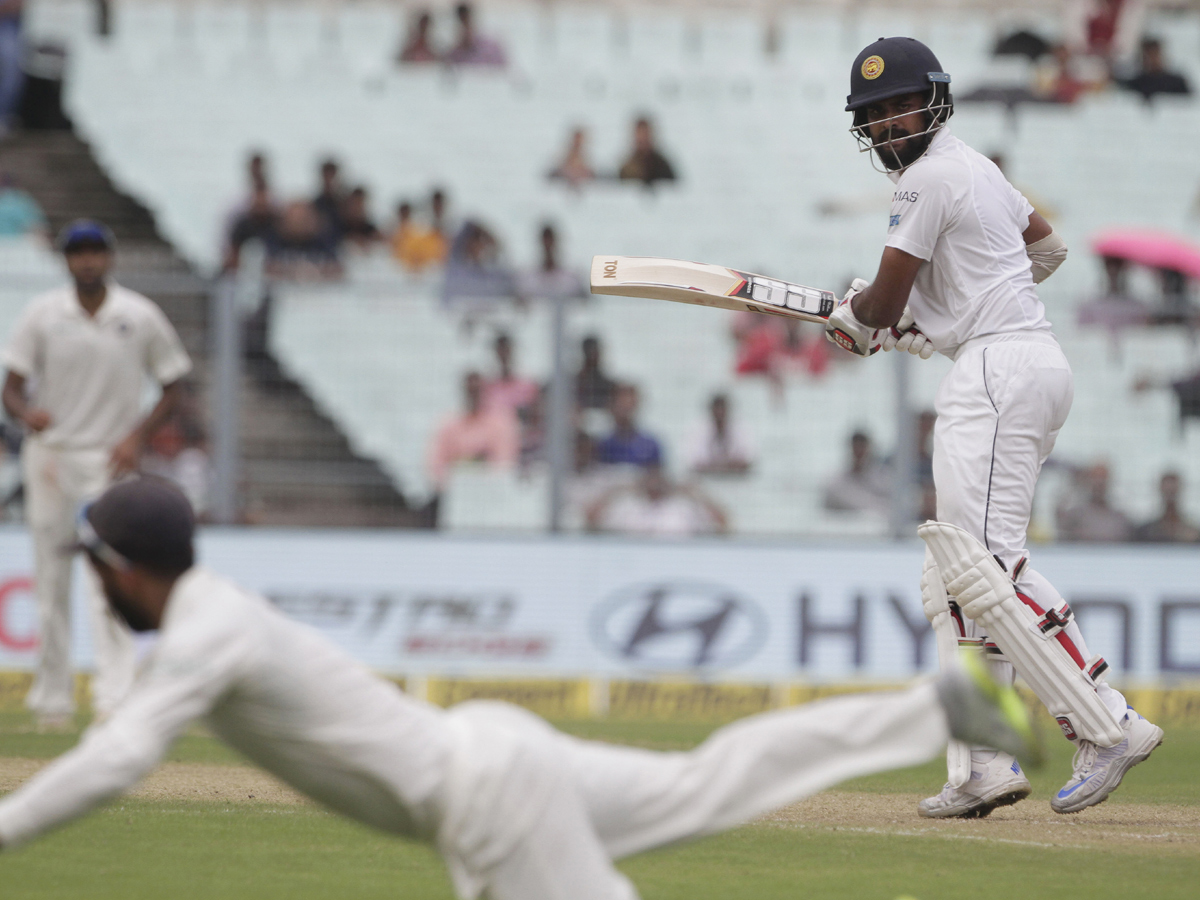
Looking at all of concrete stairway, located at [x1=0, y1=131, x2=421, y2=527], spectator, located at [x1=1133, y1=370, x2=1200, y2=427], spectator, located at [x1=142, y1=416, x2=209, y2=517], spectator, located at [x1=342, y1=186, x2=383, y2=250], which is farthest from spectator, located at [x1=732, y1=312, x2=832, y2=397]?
spectator, located at [x1=342, y1=186, x2=383, y2=250]

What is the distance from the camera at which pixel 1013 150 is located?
1973 centimetres

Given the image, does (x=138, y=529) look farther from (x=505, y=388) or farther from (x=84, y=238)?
(x=505, y=388)

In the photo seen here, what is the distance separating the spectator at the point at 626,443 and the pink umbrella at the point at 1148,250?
5.00 meters

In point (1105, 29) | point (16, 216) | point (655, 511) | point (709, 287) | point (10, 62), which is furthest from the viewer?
point (1105, 29)

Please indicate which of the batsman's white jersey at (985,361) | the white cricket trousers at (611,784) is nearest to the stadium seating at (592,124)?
the batsman's white jersey at (985,361)

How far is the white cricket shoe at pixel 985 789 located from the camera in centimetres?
582

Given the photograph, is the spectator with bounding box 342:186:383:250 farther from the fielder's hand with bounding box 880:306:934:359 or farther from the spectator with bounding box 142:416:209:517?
the fielder's hand with bounding box 880:306:934:359

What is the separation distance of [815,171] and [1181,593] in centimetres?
959

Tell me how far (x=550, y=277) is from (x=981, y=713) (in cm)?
1128

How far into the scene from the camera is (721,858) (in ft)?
17.2

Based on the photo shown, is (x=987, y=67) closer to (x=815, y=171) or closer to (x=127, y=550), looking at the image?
(x=815, y=171)

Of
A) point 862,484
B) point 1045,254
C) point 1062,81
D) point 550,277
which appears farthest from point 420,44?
point 1045,254

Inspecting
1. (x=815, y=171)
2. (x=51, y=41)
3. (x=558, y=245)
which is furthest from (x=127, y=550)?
(x=51, y=41)

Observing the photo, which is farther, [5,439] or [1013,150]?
[1013,150]
